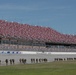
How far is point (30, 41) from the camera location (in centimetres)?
9250

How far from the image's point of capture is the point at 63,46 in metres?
106

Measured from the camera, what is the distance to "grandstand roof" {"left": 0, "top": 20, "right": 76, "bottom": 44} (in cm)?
9229

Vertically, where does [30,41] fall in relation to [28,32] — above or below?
below

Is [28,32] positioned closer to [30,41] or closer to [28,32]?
[28,32]

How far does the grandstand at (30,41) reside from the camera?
267 ft

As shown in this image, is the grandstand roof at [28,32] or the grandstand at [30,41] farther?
the grandstand roof at [28,32]

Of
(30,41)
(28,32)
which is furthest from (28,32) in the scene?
(30,41)

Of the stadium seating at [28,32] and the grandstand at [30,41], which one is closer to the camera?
the grandstand at [30,41]

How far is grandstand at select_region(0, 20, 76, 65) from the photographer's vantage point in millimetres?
81294

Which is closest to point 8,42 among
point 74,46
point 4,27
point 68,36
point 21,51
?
point 21,51

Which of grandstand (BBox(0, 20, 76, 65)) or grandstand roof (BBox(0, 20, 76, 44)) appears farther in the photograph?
grandstand roof (BBox(0, 20, 76, 44))

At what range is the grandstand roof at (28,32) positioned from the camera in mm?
92294

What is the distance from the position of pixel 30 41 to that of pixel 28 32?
11604 millimetres

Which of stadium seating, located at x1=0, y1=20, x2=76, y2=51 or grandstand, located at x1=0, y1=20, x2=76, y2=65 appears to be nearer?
grandstand, located at x1=0, y1=20, x2=76, y2=65
